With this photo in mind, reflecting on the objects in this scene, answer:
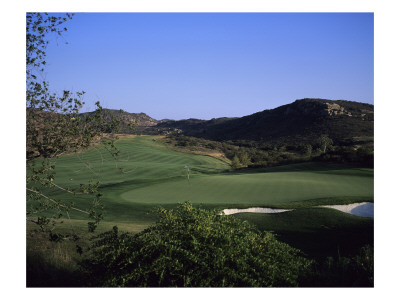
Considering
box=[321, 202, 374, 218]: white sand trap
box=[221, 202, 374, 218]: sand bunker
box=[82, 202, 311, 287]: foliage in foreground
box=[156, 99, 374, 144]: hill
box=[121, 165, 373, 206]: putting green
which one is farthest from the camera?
box=[156, 99, 374, 144]: hill

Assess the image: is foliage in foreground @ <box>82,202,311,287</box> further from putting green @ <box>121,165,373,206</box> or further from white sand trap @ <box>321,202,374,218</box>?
putting green @ <box>121,165,373,206</box>

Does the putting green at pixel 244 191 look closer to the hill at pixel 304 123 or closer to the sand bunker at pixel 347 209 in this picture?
the sand bunker at pixel 347 209

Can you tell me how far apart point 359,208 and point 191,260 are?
743cm

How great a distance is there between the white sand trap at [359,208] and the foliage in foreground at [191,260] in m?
5.74

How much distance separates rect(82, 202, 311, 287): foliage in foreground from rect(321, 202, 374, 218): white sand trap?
5742 mm

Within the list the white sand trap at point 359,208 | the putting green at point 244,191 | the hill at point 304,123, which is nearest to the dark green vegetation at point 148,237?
the white sand trap at point 359,208

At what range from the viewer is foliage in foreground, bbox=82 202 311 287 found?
139 inches

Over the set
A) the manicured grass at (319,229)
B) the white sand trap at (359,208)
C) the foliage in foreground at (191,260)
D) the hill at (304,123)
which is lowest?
the manicured grass at (319,229)

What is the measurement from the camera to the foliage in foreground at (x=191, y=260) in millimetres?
3525

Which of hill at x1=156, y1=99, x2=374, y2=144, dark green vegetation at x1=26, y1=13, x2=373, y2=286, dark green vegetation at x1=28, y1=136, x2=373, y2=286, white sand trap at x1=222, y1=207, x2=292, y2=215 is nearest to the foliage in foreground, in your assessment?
dark green vegetation at x1=26, y1=13, x2=373, y2=286

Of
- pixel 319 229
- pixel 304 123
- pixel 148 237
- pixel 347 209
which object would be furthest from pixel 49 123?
pixel 304 123

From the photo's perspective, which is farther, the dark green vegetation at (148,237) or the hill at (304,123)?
the hill at (304,123)

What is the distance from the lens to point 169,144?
44531 mm
